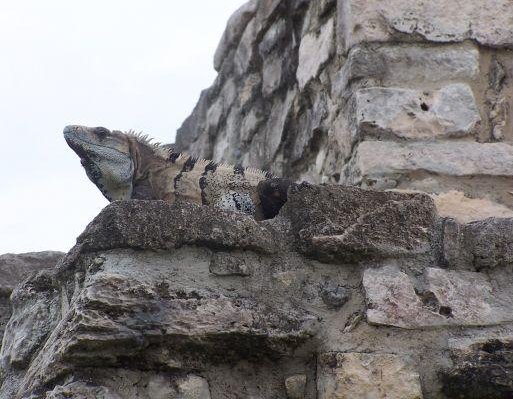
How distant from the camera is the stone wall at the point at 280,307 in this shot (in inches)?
89.7

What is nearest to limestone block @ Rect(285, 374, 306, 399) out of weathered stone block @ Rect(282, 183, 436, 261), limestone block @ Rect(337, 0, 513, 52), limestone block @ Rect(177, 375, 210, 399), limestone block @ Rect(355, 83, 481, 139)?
limestone block @ Rect(177, 375, 210, 399)

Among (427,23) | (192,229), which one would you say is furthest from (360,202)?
(427,23)

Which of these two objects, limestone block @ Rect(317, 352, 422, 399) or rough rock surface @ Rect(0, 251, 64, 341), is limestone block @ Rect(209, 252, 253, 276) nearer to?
limestone block @ Rect(317, 352, 422, 399)

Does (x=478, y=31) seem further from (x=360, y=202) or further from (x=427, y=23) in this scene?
(x=360, y=202)

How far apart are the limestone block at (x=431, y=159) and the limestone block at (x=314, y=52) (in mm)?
781

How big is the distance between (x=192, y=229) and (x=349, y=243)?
0.47 metres

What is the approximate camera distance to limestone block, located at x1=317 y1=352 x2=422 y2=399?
2350 millimetres

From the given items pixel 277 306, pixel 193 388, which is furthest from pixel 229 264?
pixel 193 388

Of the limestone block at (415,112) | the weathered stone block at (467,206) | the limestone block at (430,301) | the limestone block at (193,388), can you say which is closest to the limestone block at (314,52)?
the limestone block at (415,112)

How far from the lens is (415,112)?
3.63 meters

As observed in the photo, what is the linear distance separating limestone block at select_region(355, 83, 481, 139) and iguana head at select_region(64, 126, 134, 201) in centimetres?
114

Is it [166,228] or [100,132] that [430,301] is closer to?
[166,228]

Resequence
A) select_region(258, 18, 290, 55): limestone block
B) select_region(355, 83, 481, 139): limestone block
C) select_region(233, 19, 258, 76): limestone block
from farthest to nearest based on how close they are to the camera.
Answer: select_region(233, 19, 258, 76): limestone block → select_region(258, 18, 290, 55): limestone block → select_region(355, 83, 481, 139): limestone block

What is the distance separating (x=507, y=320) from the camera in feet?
8.28
